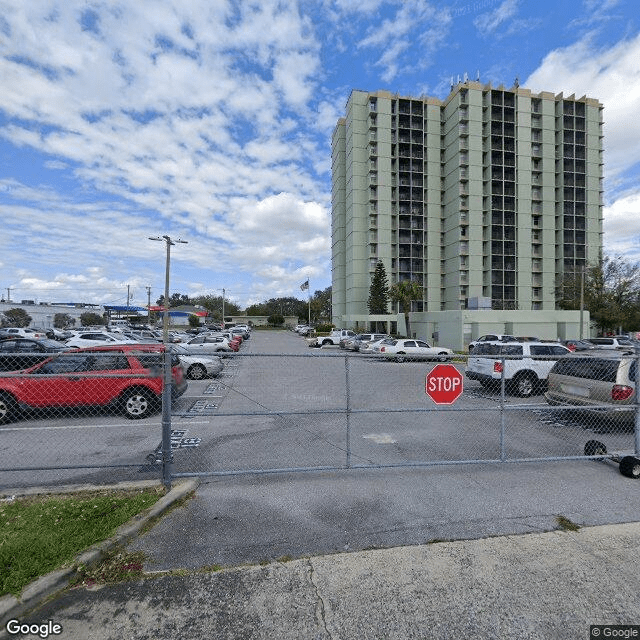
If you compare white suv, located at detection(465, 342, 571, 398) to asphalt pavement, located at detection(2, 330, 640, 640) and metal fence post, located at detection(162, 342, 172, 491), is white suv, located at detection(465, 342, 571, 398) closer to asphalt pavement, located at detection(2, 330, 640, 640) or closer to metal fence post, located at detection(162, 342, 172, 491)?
asphalt pavement, located at detection(2, 330, 640, 640)

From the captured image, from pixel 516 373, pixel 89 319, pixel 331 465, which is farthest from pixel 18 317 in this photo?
pixel 331 465

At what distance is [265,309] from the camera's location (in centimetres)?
13438

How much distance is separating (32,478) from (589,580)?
6.45 meters

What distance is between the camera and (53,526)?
3.85m

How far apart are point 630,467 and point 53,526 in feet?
23.1

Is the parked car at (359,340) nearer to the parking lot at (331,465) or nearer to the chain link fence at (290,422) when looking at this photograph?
the parking lot at (331,465)

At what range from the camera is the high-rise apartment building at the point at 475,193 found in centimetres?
6525

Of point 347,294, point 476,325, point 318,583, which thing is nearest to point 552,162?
point 347,294

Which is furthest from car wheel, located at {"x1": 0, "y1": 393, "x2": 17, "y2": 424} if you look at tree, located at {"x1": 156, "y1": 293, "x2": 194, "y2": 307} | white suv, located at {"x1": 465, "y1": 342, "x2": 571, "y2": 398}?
tree, located at {"x1": 156, "y1": 293, "x2": 194, "y2": 307}

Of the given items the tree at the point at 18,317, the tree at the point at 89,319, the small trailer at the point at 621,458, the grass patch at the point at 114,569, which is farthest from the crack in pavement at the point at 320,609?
the tree at the point at 89,319

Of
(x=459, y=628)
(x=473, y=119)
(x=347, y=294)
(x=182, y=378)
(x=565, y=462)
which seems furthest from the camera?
(x=347, y=294)

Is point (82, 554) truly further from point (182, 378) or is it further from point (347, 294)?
point (347, 294)

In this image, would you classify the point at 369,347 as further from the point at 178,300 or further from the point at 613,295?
the point at 178,300

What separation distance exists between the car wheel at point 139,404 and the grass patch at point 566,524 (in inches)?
255
